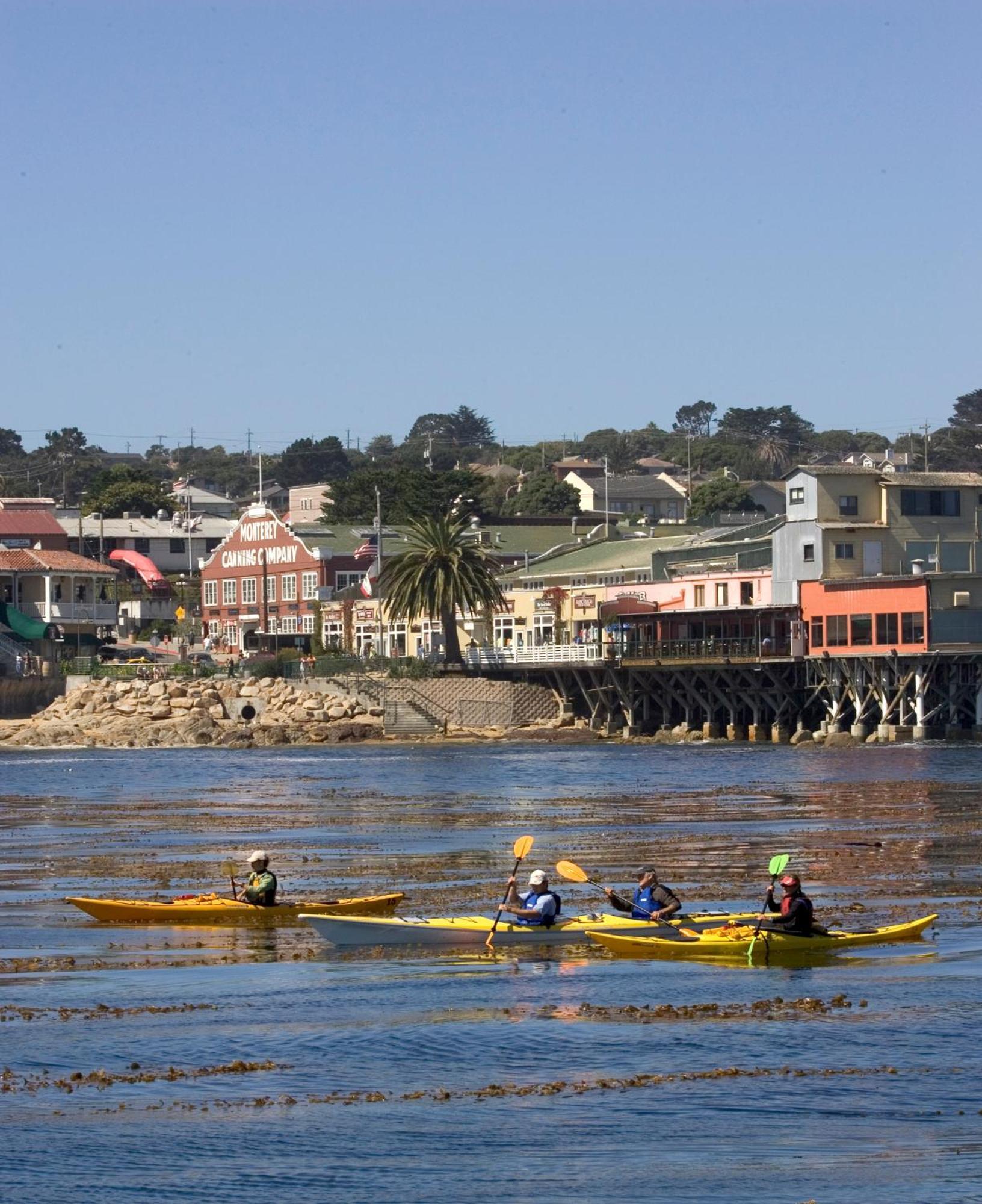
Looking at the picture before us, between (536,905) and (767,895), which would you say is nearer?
(767,895)

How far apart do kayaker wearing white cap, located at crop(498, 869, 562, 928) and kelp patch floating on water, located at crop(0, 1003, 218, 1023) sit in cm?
643

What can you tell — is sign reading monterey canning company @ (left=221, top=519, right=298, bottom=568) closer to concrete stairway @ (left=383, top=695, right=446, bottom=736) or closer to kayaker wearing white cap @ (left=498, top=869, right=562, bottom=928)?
concrete stairway @ (left=383, top=695, right=446, bottom=736)

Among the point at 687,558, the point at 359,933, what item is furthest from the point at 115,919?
the point at 687,558

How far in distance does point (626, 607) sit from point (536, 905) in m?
82.8

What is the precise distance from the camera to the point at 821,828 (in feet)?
166

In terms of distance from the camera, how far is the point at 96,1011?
85.5ft

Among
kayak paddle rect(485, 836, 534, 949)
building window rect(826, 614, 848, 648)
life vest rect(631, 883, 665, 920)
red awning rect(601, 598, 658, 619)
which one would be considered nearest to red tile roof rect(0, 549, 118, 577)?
red awning rect(601, 598, 658, 619)

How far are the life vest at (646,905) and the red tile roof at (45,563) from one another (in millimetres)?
107960

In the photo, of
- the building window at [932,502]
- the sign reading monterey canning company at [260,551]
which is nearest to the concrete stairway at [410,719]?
the building window at [932,502]

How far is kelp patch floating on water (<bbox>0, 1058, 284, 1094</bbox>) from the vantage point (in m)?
22.1

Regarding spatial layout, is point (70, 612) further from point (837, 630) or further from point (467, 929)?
point (467, 929)

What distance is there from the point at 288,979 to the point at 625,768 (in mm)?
52126

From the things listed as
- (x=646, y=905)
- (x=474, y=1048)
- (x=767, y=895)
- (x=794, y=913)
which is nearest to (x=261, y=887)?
(x=646, y=905)

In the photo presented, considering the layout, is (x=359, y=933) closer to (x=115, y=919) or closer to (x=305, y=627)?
(x=115, y=919)
